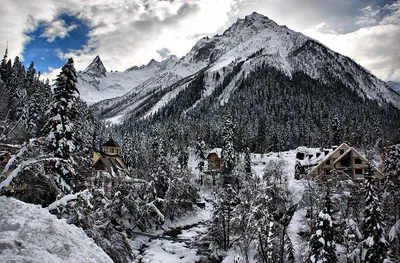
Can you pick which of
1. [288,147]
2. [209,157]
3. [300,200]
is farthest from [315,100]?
[300,200]

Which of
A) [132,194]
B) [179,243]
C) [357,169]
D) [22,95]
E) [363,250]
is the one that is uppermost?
[22,95]

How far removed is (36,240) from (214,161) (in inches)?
2716

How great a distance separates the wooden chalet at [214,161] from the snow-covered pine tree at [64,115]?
5013cm

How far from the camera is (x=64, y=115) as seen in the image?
890 inches

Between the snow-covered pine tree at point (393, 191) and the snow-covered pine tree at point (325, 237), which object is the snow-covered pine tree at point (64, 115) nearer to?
the snow-covered pine tree at point (325, 237)

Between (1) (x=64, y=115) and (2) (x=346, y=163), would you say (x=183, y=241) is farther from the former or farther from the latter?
(2) (x=346, y=163)

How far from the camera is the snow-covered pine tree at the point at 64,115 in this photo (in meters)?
21.7

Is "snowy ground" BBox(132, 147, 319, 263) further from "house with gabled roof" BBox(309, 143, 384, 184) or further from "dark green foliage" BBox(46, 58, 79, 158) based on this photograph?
"dark green foliage" BBox(46, 58, 79, 158)

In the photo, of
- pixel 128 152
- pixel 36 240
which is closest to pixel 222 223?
pixel 36 240

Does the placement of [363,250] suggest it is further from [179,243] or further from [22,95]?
[22,95]

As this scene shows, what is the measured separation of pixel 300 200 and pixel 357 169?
16.2 metres

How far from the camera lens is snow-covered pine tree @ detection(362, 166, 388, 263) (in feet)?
62.1

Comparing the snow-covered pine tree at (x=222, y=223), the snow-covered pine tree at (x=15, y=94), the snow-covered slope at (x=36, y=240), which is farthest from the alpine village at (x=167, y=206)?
the snow-covered pine tree at (x=15, y=94)

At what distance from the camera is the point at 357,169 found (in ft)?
164
